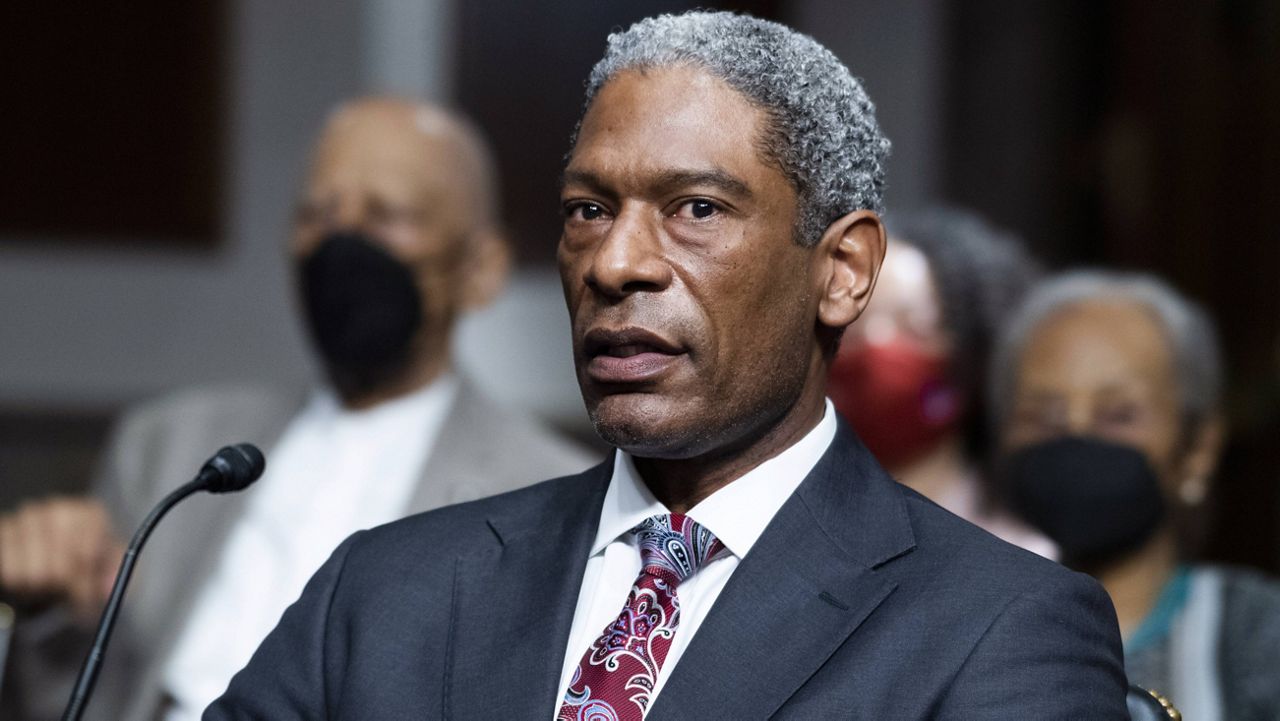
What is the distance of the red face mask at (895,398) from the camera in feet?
10.8

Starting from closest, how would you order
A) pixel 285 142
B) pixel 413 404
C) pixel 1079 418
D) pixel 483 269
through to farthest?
pixel 1079 418 < pixel 413 404 < pixel 483 269 < pixel 285 142

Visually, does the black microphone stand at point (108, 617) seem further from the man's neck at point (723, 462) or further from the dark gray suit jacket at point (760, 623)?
the man's neck at point (723, 462)

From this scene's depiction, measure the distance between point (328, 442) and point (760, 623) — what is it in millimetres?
1663

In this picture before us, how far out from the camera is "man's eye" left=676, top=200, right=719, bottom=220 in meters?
1.65

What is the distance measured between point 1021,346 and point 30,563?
1.73m

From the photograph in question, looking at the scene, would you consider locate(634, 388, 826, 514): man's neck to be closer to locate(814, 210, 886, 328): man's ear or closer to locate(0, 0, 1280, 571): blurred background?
locate(814, 210, 886, 328): man's ear

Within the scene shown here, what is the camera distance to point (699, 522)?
68.2 inches

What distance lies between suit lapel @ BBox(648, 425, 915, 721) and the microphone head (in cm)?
50

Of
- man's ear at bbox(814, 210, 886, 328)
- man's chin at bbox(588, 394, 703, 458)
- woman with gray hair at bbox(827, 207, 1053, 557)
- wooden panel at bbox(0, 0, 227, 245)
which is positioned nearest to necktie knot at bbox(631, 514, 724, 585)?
man's chin at bbox(588, 394, 703, 458)

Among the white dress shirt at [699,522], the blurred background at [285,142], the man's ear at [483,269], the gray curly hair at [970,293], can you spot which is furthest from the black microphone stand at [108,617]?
the blurred background at [285,142]

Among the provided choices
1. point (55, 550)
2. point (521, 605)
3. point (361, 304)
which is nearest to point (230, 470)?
point (521, 605)

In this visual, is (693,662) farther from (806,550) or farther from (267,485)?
(267,485)

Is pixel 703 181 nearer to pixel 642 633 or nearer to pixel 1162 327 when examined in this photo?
pixel 642 633

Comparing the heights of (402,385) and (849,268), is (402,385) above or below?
above
